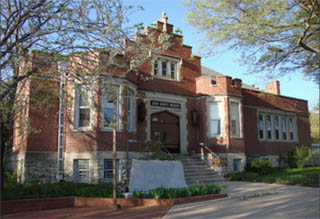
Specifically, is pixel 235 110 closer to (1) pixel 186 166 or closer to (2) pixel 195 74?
(2) pixel 195 74

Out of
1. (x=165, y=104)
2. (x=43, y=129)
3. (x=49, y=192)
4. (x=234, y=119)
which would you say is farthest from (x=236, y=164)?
(x=49, y=192)

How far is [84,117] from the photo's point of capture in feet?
46.0

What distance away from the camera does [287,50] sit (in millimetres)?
13641

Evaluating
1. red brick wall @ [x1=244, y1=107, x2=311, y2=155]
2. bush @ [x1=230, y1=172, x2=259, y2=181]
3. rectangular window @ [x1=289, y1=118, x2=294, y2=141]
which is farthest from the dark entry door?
rectangular window @ [x1=289, y1=118, x2=294, y2=141]

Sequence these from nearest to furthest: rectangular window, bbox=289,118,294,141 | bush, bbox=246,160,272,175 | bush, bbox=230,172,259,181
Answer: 1. bush, bbox=230,172,259,181
2. bush, bbox=246,160,272,175
3. rectangular window, bbox=289,118,294,141

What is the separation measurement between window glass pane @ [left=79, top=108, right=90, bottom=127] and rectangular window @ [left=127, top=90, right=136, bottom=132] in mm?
2207

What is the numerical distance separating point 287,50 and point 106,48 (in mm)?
9438

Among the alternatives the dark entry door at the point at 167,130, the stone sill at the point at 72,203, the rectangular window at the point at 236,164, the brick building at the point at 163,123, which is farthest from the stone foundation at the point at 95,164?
the rectangular window at the point at 236,164

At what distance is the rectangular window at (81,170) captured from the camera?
1348cm

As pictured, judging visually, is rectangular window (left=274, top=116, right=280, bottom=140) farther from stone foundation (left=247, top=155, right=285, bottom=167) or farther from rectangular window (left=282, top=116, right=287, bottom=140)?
stone foundation (left=247, top=155, right=285, bottom=167)

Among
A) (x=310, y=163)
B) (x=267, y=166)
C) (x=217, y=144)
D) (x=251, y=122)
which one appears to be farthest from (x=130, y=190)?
(x=310, y=163)

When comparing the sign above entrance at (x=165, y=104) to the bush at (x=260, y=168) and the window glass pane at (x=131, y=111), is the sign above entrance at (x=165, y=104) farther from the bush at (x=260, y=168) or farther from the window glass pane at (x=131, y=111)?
the bush at (x=260, y=168)

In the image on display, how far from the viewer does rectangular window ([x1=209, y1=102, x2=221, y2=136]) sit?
18.4 m

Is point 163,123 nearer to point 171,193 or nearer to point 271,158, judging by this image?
point 171,193
